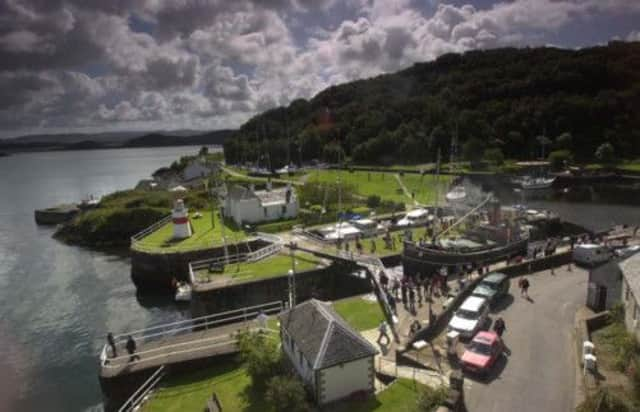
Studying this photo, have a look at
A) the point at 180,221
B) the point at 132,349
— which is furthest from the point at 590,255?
the point at 180,221

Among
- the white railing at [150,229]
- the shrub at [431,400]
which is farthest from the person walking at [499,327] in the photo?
the white railing at [150,229]

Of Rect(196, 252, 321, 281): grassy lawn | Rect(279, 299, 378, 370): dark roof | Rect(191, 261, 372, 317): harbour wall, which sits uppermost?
Rect(279, 299, 378, 370): dark roof

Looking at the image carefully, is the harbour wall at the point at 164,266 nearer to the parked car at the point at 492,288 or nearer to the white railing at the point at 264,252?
the white railing at the point at 264,252

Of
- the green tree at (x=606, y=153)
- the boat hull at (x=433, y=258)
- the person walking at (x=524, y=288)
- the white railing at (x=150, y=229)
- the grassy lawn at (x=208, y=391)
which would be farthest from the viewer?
the green tree at (x=606, y=153)

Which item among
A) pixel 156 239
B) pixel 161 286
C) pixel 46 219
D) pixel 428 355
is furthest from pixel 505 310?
pixel 46 219

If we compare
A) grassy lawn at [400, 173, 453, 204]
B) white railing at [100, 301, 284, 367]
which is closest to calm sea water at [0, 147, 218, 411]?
white railing at [100, 301, 284, 367]

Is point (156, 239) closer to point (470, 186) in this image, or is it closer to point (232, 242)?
point (232, 242)

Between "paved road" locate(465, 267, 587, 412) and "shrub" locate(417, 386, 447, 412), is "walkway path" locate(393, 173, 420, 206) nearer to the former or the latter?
"paved road" locate(465, 267, 587, 412)
